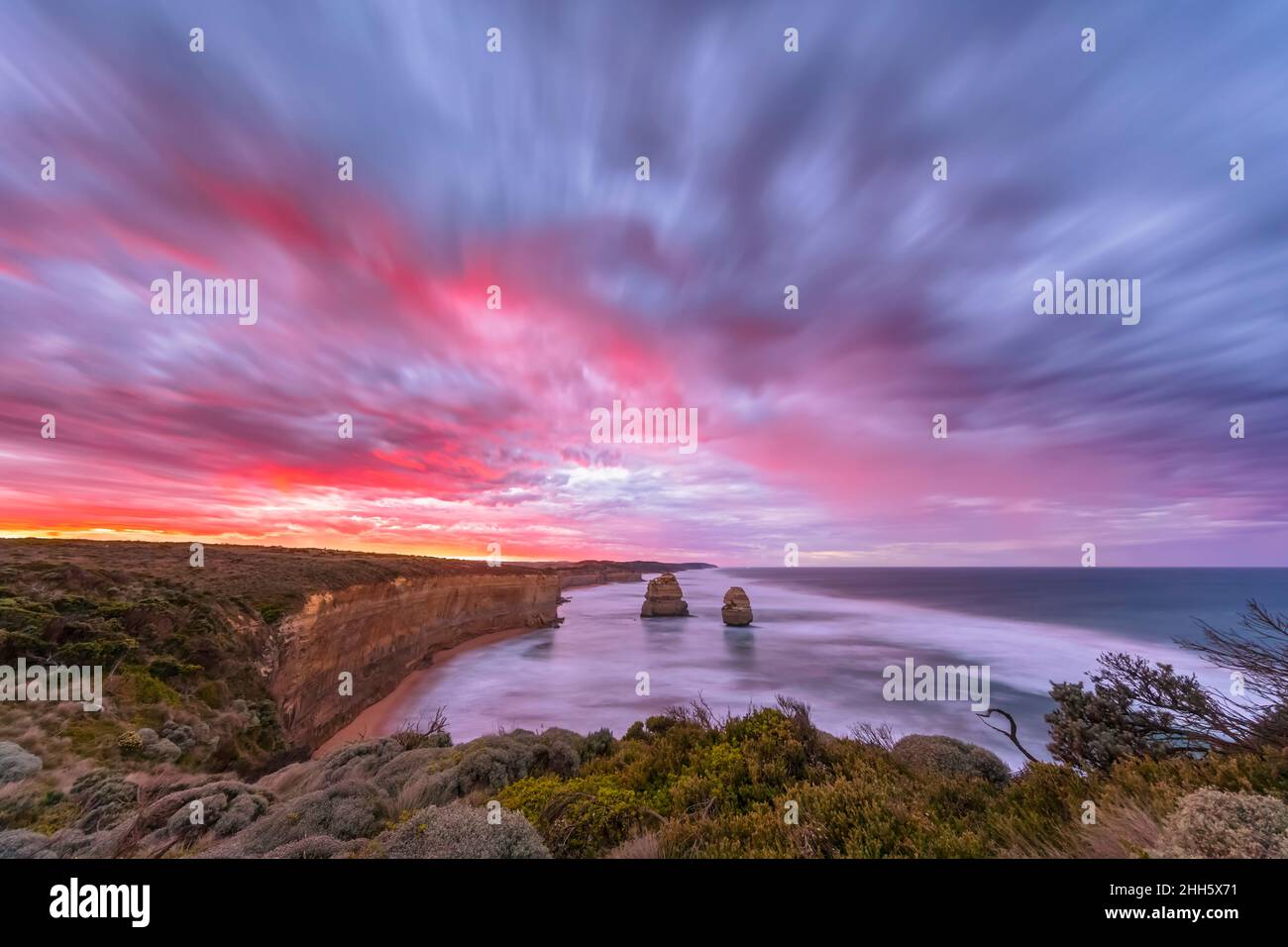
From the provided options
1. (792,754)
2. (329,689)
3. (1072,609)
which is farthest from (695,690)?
(1072,609)

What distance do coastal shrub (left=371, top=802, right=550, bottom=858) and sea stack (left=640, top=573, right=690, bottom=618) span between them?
55333 millimetres

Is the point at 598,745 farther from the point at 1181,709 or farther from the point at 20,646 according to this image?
the point at 20,646

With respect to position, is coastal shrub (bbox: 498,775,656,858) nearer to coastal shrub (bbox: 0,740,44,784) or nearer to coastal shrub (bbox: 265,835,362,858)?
coastal shrub (bbox: 265,835,362,858)

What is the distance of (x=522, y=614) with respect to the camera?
49219 mm

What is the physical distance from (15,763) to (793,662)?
128 feet

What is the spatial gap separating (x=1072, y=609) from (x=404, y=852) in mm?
84708

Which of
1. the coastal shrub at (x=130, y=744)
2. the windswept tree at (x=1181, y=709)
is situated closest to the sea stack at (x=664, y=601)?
the coastal shrub at (x=130, y=744)

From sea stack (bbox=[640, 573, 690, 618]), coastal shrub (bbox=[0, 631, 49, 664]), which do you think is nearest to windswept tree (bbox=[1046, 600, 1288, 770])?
coastal shrub (bbox=[0, 631, 49, 664])

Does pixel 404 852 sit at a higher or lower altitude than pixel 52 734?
higher

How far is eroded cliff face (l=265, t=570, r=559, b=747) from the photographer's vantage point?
18797mm

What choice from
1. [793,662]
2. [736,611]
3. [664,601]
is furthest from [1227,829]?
[664,601]

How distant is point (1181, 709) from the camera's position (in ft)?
23.6
